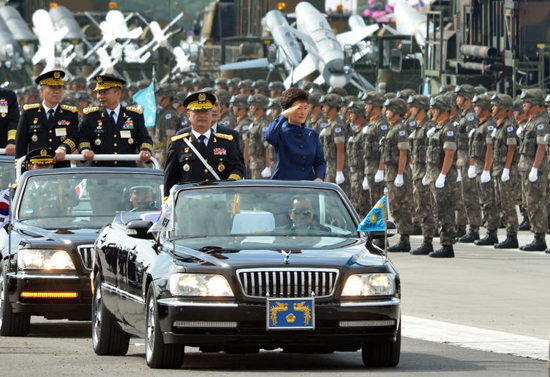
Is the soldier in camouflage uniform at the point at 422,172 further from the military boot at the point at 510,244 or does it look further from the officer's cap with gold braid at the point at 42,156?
the officer's cap with gold braid at the point at 42,156

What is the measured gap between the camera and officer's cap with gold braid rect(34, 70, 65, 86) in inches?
644

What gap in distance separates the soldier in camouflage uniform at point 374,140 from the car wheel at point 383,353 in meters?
13.3

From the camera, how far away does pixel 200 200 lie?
11.2 m

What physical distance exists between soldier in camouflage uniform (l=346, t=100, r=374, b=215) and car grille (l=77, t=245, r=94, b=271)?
12.1 metres

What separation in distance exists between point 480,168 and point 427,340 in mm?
11632

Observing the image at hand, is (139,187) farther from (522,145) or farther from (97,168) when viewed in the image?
(522,145)

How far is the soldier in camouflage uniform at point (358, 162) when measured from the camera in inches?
983

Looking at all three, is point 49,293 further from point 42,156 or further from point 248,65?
point 248,65

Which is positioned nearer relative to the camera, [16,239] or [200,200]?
[200,200]

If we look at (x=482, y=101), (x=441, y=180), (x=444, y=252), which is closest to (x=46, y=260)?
(x=444, y=252)

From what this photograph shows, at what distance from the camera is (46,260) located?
12.6m

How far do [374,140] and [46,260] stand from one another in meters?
12.2

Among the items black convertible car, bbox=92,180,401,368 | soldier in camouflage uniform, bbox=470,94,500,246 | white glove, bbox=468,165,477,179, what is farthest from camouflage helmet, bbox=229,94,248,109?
black convertible car, bbox=92,180,401,368

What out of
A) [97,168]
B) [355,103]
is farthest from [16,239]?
[355,103]
